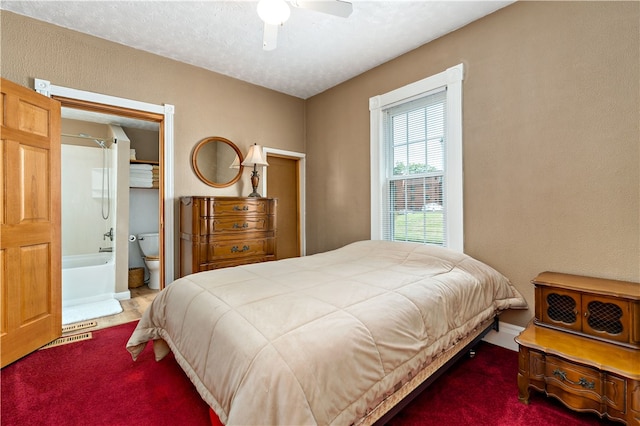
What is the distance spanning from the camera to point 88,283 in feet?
12.0

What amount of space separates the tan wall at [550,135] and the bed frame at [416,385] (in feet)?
2.65

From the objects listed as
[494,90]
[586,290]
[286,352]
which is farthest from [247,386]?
[494,90]

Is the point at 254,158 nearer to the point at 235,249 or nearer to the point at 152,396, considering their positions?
the point at 235,249

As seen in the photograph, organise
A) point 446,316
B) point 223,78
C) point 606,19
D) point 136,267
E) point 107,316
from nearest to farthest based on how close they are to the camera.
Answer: point 446,316 → point 606,19 → point 107,316 → point 223,78 → point 136,267

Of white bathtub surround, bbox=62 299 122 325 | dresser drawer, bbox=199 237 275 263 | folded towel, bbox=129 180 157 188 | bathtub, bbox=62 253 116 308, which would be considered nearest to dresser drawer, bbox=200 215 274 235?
dresser drawer, bbox=199 237 275 263

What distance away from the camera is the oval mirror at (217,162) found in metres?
3.59

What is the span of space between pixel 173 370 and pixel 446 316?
1.92 m

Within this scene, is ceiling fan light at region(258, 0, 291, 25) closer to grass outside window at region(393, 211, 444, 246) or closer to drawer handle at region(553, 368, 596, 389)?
grass outside window at region(393, 211, 444, 246)

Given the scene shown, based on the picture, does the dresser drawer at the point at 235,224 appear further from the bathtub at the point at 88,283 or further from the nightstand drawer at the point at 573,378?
the nightstand drawer at the point at 573,378

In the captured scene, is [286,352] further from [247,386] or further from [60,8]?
[60,8]

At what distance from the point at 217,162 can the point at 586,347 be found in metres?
3.81

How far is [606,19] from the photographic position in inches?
78.7

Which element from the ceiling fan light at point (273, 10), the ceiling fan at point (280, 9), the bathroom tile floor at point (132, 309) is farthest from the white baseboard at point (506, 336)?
the bathroom tile floor at point (132, 309)

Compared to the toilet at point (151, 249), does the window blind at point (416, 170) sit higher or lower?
higher
